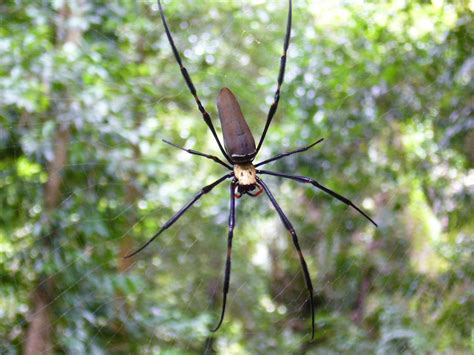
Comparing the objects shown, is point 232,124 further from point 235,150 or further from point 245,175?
point 245,175

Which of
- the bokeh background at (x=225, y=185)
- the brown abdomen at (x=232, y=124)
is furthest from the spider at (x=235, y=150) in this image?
the bokeh background at (x=225, y=185)

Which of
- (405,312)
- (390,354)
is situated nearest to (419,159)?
(405,312)

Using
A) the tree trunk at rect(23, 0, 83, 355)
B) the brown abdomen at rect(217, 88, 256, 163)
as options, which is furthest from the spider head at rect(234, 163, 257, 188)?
the tree trunk at rect(23, 0, 83, 355)

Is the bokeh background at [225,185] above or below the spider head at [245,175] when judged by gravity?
above

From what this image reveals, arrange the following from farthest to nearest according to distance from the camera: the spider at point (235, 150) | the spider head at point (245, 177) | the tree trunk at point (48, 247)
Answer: the tree trunk at point (48, 247)
the spider head at point (245, 177)
the spider at point (235, 150)

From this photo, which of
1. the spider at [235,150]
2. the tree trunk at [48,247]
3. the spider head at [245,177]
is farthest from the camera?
the tree trunk at [48,247]

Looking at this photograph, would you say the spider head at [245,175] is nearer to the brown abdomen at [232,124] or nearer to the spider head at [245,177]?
the spider head at [245,177]

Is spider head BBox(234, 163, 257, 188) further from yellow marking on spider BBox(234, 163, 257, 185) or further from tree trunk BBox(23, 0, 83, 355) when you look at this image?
tree trunk BBox(23, 0, 83, 355)
